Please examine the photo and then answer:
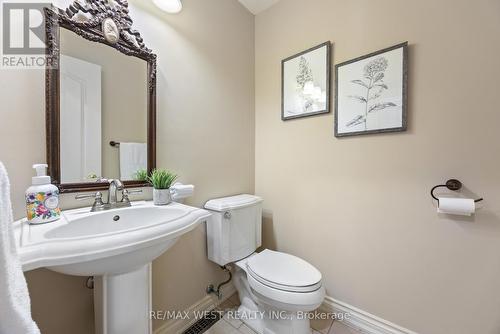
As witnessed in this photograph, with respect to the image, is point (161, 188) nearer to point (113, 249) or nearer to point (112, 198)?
point (112, 198)

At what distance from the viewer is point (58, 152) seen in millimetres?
851

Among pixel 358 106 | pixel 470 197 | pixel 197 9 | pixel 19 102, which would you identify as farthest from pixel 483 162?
pixel 19 102

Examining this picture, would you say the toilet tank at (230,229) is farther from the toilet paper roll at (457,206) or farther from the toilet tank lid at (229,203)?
the toilet paper roll at (457,206)

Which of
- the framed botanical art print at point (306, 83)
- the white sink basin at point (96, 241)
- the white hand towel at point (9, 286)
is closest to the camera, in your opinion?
the white hand towel at point (9, 286)

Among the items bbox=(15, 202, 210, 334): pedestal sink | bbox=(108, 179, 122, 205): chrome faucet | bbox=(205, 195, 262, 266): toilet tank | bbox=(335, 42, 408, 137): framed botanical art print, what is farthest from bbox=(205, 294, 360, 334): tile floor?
bbox=(335, 42, 408, 137): framed botanical art print

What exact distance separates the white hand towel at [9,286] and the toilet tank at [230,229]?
3.17 ft

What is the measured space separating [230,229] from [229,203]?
0.57ft

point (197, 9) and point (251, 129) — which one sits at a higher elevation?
point (197, 9)

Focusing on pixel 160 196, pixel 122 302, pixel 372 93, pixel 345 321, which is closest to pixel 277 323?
pixel 345 321

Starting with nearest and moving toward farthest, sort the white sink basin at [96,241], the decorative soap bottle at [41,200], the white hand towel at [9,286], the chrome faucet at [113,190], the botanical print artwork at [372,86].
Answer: the white hand towel at [9,286] → the white sink basin at [96,241] → the decorative soap bottle at [41,200] → the chrome faucet at [113,190] → the botanical print artwork at [372,86]

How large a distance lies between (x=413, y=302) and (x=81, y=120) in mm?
1967

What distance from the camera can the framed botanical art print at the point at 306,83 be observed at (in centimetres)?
142

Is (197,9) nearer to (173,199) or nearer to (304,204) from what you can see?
(173,199)

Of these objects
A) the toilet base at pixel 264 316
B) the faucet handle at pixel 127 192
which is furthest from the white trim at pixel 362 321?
the faucet handle at pixel 127 192
